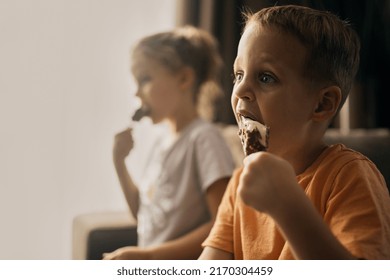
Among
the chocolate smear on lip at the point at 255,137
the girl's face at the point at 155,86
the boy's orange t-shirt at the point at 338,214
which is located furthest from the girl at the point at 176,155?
the chocolate smear on lip at the point at 255,137

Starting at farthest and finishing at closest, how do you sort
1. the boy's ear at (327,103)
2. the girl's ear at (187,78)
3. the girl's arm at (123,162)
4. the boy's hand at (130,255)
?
the girl's ear at (187,78) → the girl's arm at (123,162) → the boy's hand at (130,255) → the boy's ear at (327,103)

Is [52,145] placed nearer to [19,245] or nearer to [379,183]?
[19,245]

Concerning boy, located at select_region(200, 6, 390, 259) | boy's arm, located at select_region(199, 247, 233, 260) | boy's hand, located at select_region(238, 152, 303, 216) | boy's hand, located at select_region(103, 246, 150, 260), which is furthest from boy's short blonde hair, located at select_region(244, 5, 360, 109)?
boy's hand, located at select_region(103, 246, 150, 260)

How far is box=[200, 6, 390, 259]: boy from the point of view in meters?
0.41

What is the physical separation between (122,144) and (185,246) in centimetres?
19

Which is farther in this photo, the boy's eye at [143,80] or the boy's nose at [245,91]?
the boy's eye at [143,80]

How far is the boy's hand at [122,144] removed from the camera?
74 cm

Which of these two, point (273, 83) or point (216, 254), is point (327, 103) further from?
point (216, 254)

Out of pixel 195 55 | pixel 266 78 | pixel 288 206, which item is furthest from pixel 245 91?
pixel 195 55

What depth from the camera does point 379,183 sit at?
0.46 meters

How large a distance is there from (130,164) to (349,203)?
44 centimetres

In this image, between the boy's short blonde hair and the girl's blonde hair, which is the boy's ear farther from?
the girl's blonde hair

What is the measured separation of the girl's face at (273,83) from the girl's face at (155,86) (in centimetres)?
32

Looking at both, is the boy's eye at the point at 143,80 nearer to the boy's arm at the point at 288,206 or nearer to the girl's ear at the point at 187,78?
the girl's ear at the point at 187,78
